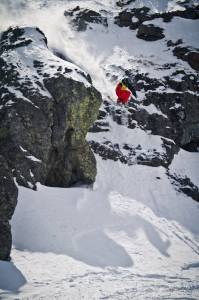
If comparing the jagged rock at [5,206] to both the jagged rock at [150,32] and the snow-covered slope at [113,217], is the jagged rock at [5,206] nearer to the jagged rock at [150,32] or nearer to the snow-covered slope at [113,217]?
the snow-covered slope at [113,217]

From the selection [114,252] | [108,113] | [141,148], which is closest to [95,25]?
[108,113]

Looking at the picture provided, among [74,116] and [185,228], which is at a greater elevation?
[74,116]

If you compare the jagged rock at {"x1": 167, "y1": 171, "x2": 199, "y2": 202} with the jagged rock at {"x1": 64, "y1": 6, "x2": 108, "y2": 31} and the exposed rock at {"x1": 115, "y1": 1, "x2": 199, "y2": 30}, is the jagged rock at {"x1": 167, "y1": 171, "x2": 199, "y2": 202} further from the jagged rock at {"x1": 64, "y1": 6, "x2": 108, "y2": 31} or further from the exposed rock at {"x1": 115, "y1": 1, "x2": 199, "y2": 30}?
the exposed rock at {"x1": 115, "y1": 1, "x2": 199, "y2": 30}

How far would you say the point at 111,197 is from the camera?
22594 millimetres

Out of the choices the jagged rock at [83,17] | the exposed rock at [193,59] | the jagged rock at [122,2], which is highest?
the jagged rock at [122,2]

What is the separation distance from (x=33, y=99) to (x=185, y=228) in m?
11.9

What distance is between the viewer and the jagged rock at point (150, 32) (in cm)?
3896

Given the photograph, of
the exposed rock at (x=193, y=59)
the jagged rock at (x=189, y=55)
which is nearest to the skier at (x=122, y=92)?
the exposed rock at (x=193, y=59)

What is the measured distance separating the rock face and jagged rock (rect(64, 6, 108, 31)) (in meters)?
17.6

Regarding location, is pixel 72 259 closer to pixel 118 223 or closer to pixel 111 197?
pixel 118 223

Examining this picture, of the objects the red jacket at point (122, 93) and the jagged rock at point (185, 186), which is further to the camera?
the red jacket at point (122, 93)

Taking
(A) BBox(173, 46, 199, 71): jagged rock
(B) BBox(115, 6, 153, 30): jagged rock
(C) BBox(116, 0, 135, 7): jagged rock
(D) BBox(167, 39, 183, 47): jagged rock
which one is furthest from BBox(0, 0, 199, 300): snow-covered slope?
(C) BBox(116, 0, 135, 7): jagged rock

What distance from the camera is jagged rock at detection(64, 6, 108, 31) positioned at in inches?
1559

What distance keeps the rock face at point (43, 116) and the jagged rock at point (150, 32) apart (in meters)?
19.0
